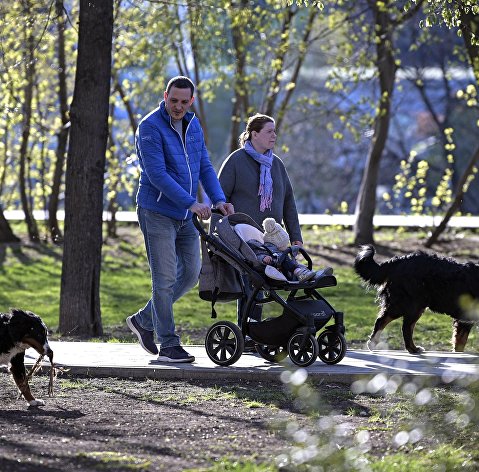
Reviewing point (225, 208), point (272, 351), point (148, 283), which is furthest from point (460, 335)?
point (148, 283)

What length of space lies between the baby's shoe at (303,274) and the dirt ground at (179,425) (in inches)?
30.2

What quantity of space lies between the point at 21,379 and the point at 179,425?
1330 millimetres

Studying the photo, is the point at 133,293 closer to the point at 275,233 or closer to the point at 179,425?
the point at 275,233

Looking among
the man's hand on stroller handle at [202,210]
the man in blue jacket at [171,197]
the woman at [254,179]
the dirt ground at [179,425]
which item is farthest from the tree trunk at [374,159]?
the dirt ground at [179,425]

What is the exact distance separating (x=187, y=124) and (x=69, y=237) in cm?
326

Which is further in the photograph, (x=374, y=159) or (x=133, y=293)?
(x=374, y=159)

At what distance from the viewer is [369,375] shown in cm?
798

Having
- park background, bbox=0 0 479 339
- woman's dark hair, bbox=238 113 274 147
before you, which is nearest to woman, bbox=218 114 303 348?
woman's dark hair, bbox=238 113 274 147

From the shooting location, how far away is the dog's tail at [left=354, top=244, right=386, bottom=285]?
9.23 meters

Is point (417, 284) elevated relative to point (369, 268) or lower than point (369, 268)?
lower

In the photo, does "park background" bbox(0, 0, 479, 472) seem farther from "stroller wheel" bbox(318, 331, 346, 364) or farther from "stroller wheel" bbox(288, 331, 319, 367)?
"stroller wheel" bbox(318, 331, 346, 364)

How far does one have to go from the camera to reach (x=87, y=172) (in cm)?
1140

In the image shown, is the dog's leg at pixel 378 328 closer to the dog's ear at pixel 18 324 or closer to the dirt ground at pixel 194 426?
the dirt ground at pixel 194 426

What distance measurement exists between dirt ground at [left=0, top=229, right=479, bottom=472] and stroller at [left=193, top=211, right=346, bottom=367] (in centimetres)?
35
